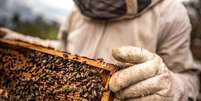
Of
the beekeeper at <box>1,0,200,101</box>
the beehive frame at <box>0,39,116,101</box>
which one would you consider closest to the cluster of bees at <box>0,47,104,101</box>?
the beehive frame at <box>0,39,116,101</box>

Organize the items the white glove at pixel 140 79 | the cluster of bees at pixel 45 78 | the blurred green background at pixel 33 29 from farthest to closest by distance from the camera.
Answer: the blurred green background at pixel 33 29, the cluster of bees at pixel 45 78, the white glove at pixel 140 79

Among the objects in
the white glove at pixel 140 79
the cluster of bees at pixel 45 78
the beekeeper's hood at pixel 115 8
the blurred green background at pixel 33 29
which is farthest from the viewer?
the blurred green background at pixel 33 29

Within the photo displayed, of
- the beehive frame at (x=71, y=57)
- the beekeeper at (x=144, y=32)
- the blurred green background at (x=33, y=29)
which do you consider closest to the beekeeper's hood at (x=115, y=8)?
the beekeeper at (x=144, y=32)

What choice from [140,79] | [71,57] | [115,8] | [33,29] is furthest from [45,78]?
[33,29]

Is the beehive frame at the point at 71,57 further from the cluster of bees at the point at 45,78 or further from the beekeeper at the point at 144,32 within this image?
the beekeeper at the point at 144,32

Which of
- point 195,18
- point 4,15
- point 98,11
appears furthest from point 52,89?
point 4,15

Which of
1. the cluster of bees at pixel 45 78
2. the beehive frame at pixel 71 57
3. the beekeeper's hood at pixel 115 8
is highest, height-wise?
the beekeeper's hood at pixel 115 8

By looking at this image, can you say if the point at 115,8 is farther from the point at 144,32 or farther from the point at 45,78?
the point at 45,78
